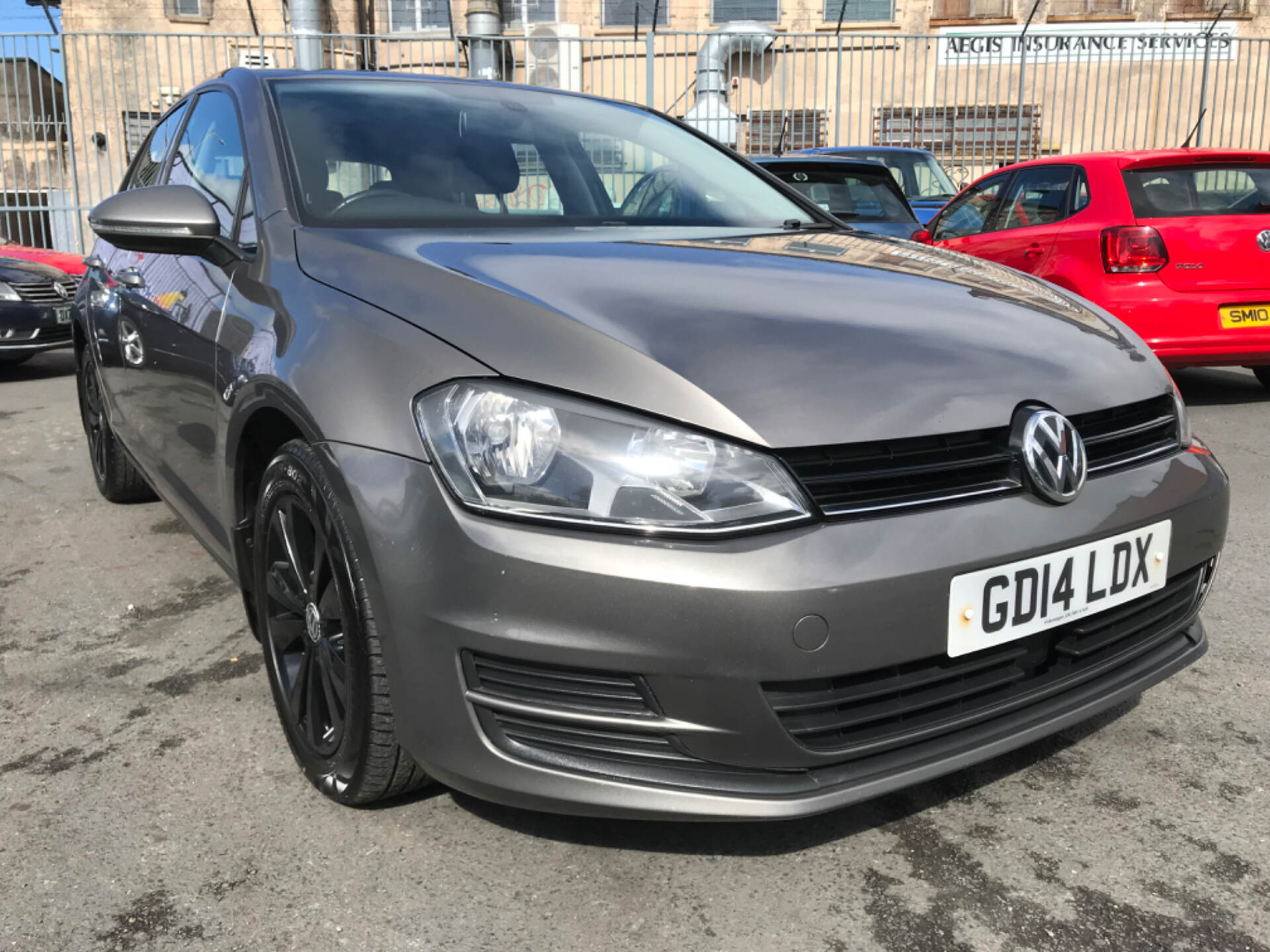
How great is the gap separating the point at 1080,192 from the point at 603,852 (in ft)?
16.8

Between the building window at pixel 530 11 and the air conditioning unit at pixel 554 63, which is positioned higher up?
the building window at pixel 530 11

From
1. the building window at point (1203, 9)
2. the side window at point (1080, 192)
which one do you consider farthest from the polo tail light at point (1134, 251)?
the building window at point (1203, 9)

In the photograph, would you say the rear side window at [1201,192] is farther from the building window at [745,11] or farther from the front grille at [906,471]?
the building window at [745,11]

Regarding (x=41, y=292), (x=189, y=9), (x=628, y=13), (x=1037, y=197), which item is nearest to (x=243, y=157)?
(x=1037, y=197)

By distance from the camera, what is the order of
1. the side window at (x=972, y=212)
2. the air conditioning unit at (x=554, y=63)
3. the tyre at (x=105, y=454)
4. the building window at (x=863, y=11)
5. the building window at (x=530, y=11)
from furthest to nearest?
1. the building window at (x=530, y=11)
2. the building window at (x=863, y=11)
3. the air conditioning unit at (x=554, y=63)
4. the side window at (x=972, y=212)
5. the tyre at (x=105, y=454)

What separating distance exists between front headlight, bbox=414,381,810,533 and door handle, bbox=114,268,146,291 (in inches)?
68.1

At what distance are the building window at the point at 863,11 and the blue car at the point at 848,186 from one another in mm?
13843

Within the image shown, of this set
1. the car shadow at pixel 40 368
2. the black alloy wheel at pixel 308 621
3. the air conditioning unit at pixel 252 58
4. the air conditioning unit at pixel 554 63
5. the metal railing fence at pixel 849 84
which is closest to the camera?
the black alloy wheel at pixel 308 621

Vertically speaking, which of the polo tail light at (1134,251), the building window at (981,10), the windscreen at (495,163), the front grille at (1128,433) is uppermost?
the building window at (981,10)

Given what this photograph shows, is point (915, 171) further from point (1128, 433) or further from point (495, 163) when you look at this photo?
point (1128, 433)

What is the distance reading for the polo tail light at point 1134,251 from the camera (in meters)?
5.51

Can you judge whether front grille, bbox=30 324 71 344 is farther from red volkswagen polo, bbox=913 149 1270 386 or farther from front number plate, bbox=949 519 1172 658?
front number plate, bbox=949 519 1172 658

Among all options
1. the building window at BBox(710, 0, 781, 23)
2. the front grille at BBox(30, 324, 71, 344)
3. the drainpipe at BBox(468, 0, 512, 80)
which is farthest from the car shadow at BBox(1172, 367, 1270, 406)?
the building window at BBox(710, 0, 781, 23)

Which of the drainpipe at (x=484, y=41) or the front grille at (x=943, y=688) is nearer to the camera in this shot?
the front grille at (x=943, y=688)
